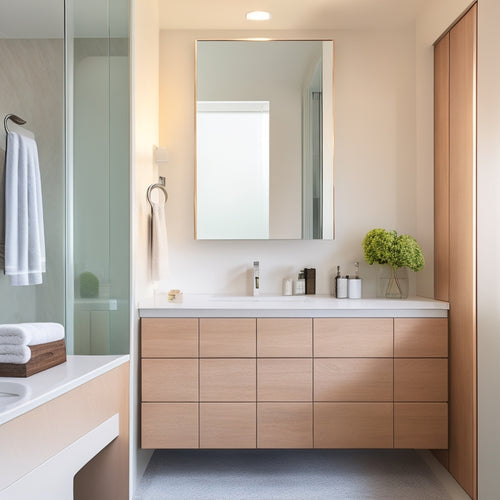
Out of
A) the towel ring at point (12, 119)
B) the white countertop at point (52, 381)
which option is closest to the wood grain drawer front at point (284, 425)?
the white countertop at point (52, 381)

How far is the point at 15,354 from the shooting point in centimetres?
160

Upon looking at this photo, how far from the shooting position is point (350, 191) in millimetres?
3295

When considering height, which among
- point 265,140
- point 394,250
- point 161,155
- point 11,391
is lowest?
point 11,391

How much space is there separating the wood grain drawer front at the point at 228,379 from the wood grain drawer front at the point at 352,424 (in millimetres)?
338

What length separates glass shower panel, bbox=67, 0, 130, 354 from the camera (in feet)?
7.16

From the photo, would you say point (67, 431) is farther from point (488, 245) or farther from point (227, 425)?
point (488, 245)

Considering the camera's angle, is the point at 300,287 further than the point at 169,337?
Yes

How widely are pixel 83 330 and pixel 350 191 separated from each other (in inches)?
69.1

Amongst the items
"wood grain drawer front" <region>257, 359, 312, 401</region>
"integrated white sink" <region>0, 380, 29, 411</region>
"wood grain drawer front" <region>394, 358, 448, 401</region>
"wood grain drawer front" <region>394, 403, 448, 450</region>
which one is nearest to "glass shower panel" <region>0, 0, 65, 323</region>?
"integrated white sink" <region>0, 380, 29, 411</region>

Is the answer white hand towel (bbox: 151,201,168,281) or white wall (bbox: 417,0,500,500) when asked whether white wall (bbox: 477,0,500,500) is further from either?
white hand towel (bbox: 151,201,168,281)

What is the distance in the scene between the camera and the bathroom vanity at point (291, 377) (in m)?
2.70

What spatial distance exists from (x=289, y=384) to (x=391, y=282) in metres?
0.85

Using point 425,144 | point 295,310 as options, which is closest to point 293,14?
point 425,144

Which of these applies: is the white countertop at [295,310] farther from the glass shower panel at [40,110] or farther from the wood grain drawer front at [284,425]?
the glass shower panel at [40,110]
